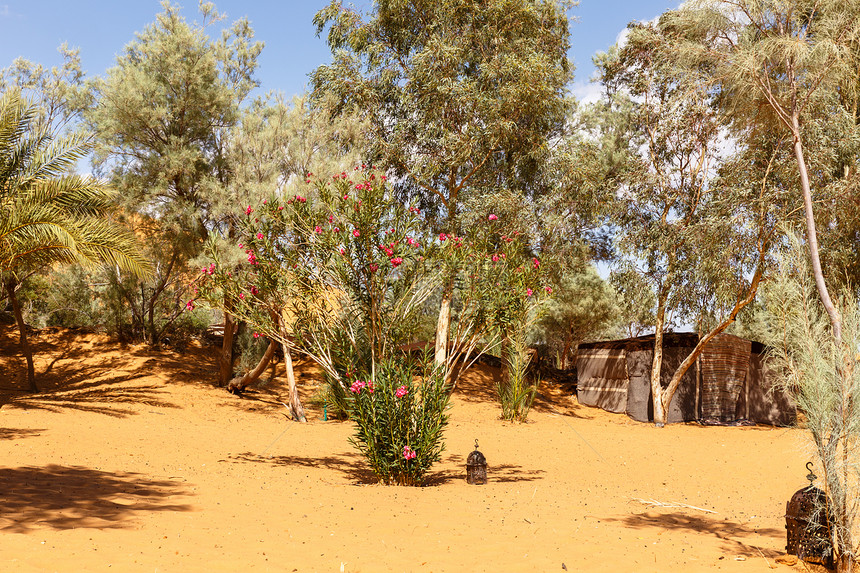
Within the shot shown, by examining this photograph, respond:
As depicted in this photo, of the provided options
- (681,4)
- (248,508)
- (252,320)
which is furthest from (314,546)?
(681,4)

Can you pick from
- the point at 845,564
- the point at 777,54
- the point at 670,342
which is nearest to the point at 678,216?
the point at 670,342

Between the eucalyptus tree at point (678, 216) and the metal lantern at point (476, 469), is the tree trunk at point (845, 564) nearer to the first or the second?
the metal lantern at point (476, 469)

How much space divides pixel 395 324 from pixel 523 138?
1122cm

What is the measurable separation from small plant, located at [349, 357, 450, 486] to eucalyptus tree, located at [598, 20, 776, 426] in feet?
30.0

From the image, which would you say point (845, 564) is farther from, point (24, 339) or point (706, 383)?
point (24, 339)

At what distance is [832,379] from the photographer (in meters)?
4.75

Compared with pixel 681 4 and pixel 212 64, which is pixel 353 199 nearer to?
pixel 681 4

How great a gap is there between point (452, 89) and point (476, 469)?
11.2 meters

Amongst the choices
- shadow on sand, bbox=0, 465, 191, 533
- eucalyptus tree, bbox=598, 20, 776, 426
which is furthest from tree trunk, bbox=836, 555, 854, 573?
eucalyptus tree, bbox=598, 20, 776, 426

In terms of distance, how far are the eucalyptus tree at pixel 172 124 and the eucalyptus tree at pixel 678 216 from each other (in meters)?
10.4

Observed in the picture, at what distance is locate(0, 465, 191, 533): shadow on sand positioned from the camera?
532 cm

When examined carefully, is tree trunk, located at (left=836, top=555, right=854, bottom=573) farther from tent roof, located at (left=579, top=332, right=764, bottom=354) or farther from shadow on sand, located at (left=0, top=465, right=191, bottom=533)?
tent roof, located at (left=579, top=332, right=764, bottom=354)

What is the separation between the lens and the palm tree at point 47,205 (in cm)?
1103

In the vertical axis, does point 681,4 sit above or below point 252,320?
above
